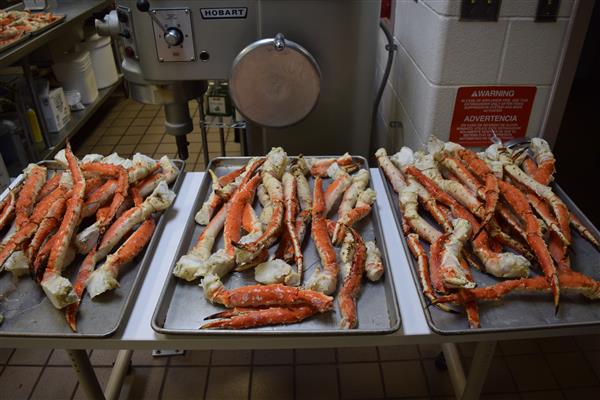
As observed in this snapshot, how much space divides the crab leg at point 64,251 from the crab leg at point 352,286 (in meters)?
0.56

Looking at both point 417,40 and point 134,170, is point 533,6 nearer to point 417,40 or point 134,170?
point 417,40

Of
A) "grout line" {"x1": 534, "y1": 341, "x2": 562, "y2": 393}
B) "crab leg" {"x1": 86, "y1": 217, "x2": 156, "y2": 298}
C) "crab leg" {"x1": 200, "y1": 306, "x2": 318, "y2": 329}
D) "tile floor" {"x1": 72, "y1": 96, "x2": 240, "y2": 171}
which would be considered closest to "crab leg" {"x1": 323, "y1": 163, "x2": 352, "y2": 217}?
"crab leg" {"x1": 200, "y1": 306, "x2": 318, "y2": 329}

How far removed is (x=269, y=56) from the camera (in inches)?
55.2

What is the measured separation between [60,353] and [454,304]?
161 cm

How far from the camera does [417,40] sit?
66.2 inches

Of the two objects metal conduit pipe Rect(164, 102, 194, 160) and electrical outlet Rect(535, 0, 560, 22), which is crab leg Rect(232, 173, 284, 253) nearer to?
metal conduit pipe Rect(164, 102, 194, 160)

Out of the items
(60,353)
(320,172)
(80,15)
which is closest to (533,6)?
(320,172)

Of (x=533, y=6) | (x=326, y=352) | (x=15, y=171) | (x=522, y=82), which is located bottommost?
(x=326, y=352)

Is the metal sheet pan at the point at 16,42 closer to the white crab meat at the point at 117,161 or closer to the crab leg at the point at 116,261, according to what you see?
the white crab meat at the point at 117,161

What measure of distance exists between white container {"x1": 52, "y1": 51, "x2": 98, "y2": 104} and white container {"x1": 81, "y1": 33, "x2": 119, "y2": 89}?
120mm

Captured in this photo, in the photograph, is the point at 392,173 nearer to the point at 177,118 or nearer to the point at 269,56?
the point at 269,56

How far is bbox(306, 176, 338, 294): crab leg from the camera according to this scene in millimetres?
1033

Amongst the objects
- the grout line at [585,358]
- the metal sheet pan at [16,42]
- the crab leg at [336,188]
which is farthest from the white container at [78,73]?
the grout line at [585,358]

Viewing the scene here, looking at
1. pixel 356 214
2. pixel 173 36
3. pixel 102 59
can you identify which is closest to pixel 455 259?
pixel 356 214
